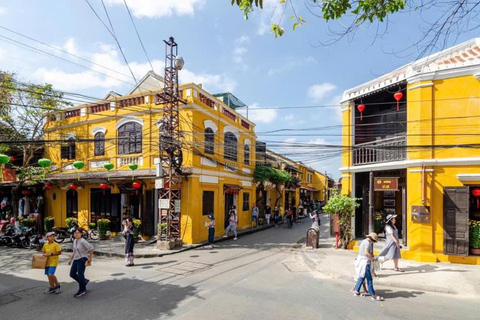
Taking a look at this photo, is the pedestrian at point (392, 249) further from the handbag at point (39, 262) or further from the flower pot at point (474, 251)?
the handbag at point (39, 262)

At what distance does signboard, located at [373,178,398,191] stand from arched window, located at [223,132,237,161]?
8525mm

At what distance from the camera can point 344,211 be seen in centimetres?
1259

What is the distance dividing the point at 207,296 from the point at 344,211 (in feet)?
25.6

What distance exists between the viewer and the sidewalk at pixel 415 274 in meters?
7.57

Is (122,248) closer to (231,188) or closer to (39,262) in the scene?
(39,262)

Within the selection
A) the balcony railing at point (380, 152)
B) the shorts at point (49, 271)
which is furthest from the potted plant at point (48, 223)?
the balcony railing at point (380, 152)

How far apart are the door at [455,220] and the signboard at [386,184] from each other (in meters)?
1.53

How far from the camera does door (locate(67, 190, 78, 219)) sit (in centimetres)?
1747

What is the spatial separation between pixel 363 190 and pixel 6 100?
18151mm

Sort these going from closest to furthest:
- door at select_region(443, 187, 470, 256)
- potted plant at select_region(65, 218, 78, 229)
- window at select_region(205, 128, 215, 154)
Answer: door at select_region(443, 187, 470, 256)
window at select_region(205, 128, 215, 154)
potted plant at select_region(65, 218, 78, 229)

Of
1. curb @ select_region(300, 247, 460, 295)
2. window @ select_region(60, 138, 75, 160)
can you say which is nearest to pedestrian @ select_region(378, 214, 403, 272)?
curb @ select_region(300, 247, 460, 295)

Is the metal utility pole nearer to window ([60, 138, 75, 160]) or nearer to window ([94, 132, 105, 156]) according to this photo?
window ([94, 132, 105, 156])

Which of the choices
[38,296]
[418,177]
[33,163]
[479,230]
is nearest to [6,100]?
[33,163]

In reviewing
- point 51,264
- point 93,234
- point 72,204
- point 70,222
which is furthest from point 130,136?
point 51,264
